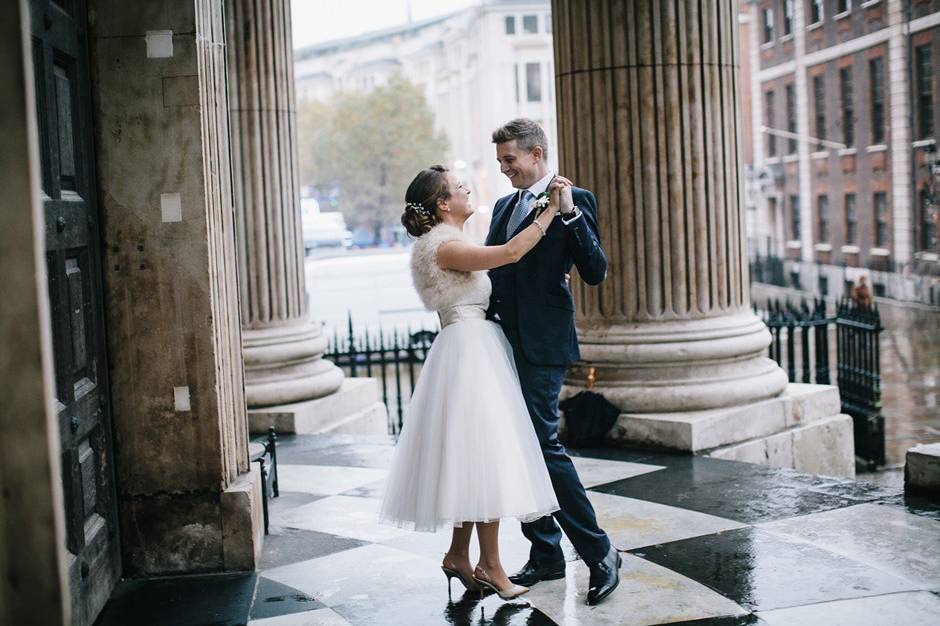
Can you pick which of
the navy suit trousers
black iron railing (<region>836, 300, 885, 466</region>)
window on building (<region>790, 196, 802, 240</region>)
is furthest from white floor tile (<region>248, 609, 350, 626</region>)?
window on building (<region>790, 196, 802, 240</region>)

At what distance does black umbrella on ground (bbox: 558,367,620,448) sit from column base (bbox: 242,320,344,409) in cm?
251

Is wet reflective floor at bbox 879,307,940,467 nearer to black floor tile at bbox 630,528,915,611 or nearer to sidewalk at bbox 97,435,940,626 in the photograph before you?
sidewalk at bbox 97,435,940,626

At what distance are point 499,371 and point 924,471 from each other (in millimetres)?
2817

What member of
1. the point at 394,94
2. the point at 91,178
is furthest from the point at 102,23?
the point at 394,94

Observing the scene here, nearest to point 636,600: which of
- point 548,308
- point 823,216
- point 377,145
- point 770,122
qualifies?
point 548,308

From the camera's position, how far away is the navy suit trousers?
4559 mm

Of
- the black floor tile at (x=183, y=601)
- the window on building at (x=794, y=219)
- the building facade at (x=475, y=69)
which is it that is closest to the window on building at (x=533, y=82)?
the building facade at (x=475, y=69)

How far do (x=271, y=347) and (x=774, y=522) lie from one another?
4.80 m

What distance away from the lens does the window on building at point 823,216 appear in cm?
3891

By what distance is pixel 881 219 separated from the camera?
34.9m

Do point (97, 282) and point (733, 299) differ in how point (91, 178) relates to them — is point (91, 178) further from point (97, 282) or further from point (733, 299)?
point (733, 299)

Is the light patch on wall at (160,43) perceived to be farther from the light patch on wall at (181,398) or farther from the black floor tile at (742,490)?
the black floor tile at (742,490)

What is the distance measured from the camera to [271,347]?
Answer: 913 cm

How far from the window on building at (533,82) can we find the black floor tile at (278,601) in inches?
2620
